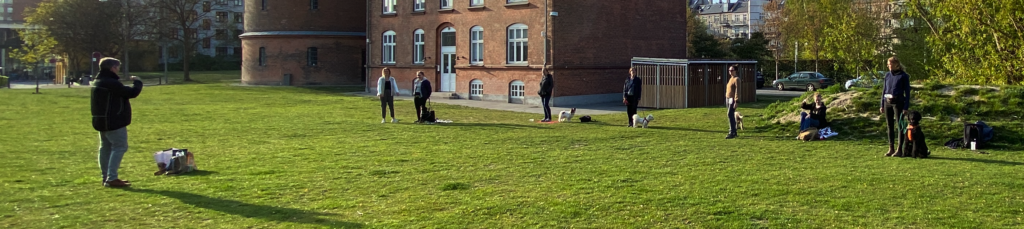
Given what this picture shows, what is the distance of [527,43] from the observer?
30984mm

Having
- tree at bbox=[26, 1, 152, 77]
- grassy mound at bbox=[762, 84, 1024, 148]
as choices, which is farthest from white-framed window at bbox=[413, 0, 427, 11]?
tree at bbox=[26, 1, 152, 77]

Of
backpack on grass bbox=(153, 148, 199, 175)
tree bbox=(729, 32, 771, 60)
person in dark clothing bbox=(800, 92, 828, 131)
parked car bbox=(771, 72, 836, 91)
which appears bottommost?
backpack on grass bbox=(153, 148, 199, 175)

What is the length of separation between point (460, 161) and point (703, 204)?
4808mm

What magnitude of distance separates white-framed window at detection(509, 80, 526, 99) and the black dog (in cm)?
1927

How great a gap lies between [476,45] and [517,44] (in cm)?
256

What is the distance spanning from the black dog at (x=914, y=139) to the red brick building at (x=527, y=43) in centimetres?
1786

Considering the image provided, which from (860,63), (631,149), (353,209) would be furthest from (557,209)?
(860,63)

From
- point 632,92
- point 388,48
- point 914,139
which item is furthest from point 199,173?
point 388,48

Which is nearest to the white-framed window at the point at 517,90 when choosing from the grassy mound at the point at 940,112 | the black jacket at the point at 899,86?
the grassy mound at the point at 940,112

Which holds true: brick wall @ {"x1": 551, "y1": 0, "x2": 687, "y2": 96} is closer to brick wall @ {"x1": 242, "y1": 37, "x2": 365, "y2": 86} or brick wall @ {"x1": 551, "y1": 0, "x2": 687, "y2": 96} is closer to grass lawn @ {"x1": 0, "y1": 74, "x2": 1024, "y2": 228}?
grass lawn @ {"x1": 0, "y1": 74, "x2": 1024, "y2": 228}

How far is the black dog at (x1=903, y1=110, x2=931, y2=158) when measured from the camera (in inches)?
481

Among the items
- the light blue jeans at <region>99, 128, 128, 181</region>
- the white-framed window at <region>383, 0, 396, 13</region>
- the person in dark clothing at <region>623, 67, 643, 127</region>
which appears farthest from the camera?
the white-framed window at <region>383, 0, 396, 13</region>

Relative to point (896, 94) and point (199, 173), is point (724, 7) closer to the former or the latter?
point (896, 94)

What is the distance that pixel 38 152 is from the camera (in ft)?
45.1
